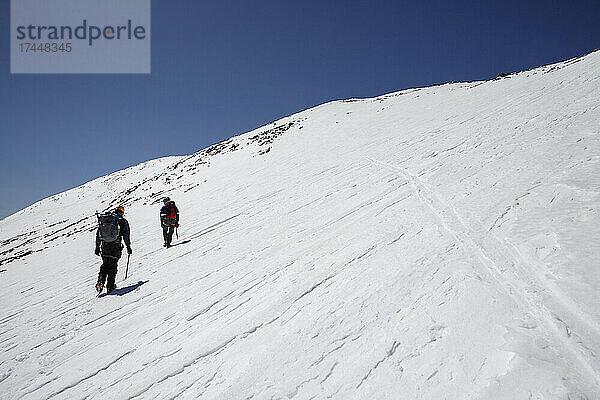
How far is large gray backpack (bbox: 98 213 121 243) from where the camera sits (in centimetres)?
586

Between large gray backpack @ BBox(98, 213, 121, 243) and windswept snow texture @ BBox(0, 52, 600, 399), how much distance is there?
3.71ft

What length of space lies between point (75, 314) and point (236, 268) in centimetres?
315

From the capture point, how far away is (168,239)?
27.3ft

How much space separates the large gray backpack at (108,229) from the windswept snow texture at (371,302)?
113cm

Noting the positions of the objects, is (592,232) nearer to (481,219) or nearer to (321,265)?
(481,219)

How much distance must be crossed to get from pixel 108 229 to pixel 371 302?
19.2 feet

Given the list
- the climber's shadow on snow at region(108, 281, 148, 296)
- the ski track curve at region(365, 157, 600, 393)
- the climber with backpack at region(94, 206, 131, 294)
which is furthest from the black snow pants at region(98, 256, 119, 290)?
the ski track curve at region(365, 157, 600, 393)

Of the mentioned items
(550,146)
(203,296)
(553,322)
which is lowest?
(203,296)

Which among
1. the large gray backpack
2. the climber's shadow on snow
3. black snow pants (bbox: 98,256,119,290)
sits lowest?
the climber's shadow on snow

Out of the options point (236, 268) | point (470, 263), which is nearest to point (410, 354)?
point (470, 263)

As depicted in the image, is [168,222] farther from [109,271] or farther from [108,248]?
[109,271]

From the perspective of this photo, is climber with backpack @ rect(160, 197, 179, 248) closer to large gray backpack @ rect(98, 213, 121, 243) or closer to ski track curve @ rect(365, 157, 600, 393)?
large gray backpack @ rect(98, 213, 121, 243)

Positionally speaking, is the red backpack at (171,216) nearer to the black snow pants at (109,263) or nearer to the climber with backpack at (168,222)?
the climber with backpack at (168,222)

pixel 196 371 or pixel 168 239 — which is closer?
pixel 196 371
